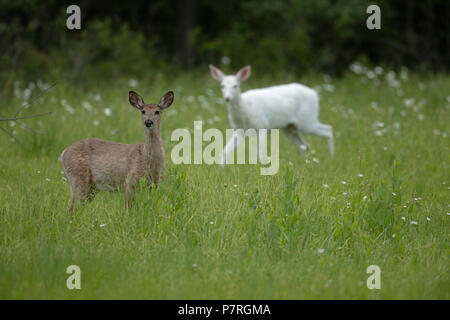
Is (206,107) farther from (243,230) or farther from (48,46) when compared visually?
(48,46)

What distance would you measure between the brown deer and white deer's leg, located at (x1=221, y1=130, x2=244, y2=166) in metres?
2.10

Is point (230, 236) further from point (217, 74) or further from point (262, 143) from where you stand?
point (217, 74)

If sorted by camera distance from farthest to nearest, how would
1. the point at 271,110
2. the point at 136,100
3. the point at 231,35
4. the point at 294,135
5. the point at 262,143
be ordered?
the point at 231,35 → the point at 294,135 → the point at 271,110 → the point at 262,143 → the point at 136,100

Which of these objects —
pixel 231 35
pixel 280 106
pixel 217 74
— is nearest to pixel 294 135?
pixel 280 106

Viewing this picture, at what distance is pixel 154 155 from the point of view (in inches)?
212

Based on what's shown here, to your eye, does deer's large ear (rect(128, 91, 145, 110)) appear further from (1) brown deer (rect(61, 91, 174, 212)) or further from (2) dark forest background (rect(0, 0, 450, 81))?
(2) dark forest background (rect(0, 0, 450, 81))

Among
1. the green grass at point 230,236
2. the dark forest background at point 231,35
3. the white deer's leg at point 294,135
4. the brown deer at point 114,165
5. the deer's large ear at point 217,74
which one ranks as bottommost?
the green grass at point 230,236

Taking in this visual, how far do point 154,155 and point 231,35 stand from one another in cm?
1443

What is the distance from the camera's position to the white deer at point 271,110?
8.54m

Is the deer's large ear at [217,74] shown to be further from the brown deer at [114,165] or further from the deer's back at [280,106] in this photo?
the brown deer at [114,165]

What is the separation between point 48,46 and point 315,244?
13681 millimetres

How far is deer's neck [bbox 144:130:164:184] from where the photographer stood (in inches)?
212

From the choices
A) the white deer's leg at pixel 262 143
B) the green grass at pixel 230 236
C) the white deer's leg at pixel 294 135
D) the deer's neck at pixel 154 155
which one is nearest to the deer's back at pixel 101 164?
the deer's neck at pixel 154 155

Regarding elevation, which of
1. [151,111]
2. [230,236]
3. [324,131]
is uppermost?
[324,131]
